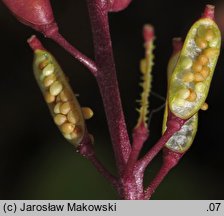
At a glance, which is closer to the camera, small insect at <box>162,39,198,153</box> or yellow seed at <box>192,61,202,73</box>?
yellow seed at <box>192,61,202,73</box>

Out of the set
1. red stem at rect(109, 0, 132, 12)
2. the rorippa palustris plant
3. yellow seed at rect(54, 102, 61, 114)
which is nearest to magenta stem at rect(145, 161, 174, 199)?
the rorippa palustris plant

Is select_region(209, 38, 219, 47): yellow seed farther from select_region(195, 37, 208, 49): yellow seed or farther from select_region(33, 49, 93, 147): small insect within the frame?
select_region(33, 49, 93, 147): small insect

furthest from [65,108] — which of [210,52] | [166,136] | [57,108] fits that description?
[210,52]

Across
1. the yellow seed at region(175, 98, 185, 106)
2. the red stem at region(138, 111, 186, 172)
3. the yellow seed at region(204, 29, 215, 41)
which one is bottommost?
the red stem at region(138, 111, 186, 172)

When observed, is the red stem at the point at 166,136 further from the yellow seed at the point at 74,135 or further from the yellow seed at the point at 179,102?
the yellow seed at the point at 74,135

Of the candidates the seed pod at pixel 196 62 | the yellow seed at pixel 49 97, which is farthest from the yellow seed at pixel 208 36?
the yellow seed at pixel 49 97

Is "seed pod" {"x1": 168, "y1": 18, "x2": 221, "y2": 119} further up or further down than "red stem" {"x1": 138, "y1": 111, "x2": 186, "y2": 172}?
further up
